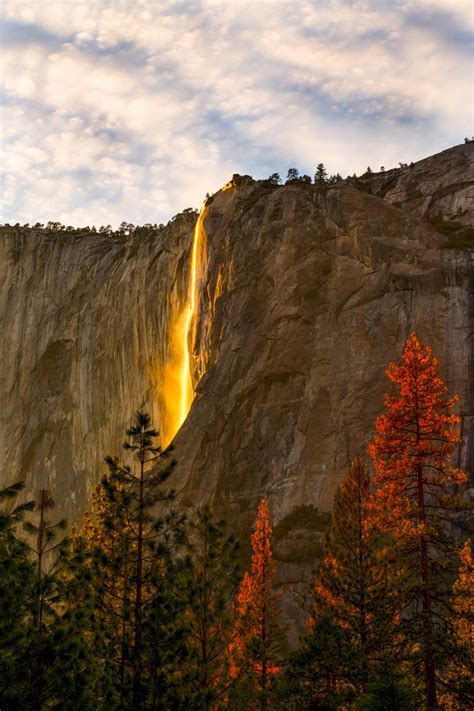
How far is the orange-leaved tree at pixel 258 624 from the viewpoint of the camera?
824 inches

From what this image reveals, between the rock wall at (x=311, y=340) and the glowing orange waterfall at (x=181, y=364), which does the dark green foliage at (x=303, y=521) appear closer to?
the rock wall at (x=311, y=340)

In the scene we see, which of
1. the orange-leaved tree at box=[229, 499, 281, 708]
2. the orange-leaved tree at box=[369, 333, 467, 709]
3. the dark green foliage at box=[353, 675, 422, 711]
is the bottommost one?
the dark green foliage at box=[353, 675, 422, 711]

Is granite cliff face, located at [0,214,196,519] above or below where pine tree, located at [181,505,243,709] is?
above

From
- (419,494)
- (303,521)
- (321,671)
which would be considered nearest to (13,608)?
(321,671)

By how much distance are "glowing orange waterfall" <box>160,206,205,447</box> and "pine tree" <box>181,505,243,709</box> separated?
34.9m

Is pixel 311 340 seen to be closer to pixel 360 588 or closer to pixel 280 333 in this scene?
pixel 280 333

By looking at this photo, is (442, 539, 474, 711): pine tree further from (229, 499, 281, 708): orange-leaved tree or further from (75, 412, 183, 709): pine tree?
(75, 412, 183, 709): pine tree

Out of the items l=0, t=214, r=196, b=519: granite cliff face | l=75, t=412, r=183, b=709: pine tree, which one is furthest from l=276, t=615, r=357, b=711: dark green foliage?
l=0, t=214, r=196, b=519: granite cliff face

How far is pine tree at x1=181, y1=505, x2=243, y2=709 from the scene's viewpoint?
55.7 feet

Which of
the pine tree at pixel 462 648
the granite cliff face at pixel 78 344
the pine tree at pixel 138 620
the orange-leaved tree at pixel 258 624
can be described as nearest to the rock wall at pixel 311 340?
the orange-leaved tree at pixel 258 624

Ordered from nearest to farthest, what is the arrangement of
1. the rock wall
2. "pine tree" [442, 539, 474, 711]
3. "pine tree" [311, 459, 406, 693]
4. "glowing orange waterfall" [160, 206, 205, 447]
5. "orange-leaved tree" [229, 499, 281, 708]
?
"pine tree" [442, 539, 474, 711] < "pine tree" [311, 459, 406, 693] < "orange-leaved tree" [229, 499, 281, 708] < the rock wall < "glowing orange waterfall" [160, 206, 205, 447]

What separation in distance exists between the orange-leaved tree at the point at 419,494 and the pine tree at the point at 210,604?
179 inches

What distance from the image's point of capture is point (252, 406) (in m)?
40.5

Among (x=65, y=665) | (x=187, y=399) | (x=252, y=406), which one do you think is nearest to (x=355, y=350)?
(x=252, y=406)
